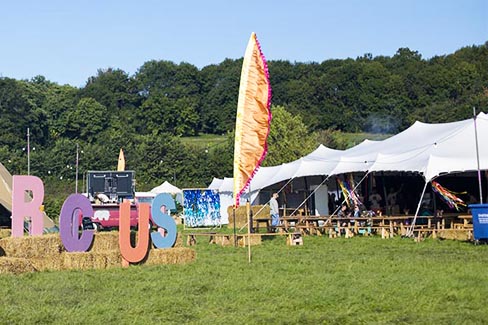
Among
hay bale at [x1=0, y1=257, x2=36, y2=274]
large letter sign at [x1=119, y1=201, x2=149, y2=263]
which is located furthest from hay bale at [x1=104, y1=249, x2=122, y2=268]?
hay bale at [x1=0, y1=257, x2=36, y2=274]

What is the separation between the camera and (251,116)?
55.0 ft

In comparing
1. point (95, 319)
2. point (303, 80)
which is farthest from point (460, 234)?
point (303, 80)

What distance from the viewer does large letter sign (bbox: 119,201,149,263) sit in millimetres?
15297

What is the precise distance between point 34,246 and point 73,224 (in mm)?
806

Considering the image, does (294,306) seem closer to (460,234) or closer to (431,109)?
(460,234)

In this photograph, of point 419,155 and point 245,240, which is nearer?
point 245,240

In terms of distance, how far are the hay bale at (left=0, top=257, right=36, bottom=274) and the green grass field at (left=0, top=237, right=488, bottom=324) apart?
0.35 m

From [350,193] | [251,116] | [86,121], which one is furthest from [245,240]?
[86,121]

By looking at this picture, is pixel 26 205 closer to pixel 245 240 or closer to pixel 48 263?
pixel 48 263

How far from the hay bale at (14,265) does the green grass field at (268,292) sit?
13.8 inches

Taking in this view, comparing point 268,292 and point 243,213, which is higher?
point 243,213

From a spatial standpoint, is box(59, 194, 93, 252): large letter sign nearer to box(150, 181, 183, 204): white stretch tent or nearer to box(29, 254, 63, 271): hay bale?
box(29, 254, 63, 271): hay bale

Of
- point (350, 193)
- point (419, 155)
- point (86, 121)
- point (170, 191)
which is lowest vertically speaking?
point (350, 193)

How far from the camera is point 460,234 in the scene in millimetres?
20641
